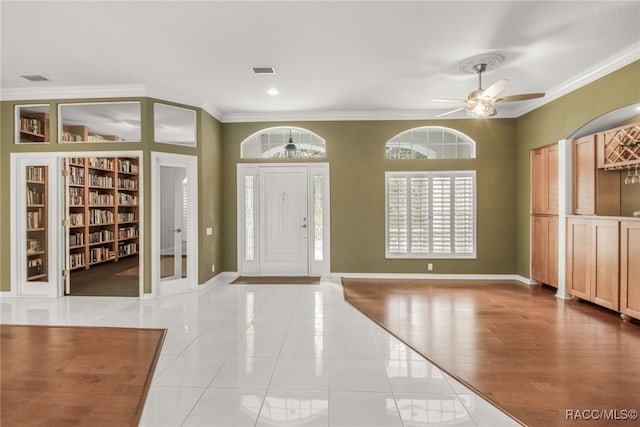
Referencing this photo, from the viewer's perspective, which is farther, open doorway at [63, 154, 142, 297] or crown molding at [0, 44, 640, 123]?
open doorway at [63, 154, 142, 297]

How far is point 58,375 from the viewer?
9.01ft

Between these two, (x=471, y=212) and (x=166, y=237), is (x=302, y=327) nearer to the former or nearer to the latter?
(x=166, y=237)

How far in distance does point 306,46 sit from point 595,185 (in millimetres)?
4222

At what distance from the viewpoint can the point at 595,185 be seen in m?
4.54

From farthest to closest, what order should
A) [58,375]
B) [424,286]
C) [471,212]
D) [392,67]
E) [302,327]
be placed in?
[471,212], [424,286], [392,67], [302,327], [58,375]

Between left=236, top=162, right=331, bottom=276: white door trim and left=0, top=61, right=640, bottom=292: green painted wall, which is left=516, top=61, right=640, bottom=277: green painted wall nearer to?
left=0, top=61, right=640, bottom=292: green painted wall

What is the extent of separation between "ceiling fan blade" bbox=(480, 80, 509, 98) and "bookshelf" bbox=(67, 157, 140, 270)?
7.07 m

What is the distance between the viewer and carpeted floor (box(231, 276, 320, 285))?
593 cm

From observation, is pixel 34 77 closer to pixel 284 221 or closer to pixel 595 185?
pixel 284 221

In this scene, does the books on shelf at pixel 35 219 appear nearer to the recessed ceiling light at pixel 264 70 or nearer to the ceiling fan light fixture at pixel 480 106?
the recessed ceiling light at pixel 264 70

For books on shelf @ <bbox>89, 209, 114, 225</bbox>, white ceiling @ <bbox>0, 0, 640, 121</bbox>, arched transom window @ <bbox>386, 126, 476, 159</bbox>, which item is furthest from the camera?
books on shelf @ <bbox>89, 209, 114, 225</bbox>

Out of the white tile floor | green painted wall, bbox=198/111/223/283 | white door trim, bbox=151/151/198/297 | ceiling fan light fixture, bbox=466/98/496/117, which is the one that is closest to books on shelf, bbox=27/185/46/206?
the white tile floor

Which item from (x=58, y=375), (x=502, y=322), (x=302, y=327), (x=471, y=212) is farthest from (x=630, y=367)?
(x=58, y=375)

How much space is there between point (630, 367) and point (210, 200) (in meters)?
5.70
